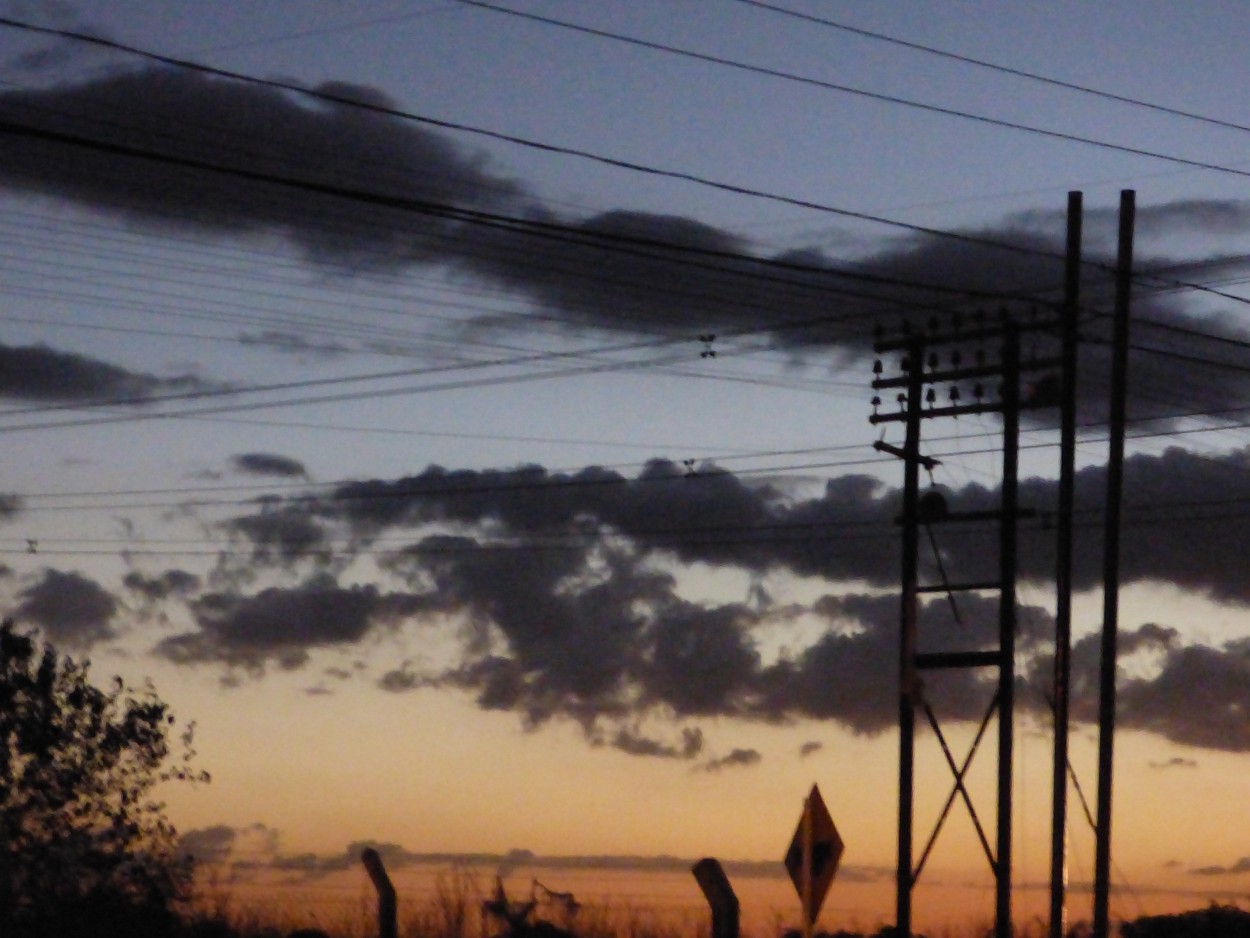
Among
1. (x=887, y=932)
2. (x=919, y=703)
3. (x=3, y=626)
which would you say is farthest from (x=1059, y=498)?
(x=3, y=626)

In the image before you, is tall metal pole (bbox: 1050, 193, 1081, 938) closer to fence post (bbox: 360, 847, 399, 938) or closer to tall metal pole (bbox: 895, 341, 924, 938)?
tall metal pole (bbox: 895, 341, 924, 938)

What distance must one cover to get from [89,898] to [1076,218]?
67.4 feet

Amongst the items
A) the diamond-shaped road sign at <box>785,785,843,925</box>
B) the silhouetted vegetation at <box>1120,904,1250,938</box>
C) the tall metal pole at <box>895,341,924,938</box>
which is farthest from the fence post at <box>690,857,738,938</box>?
the silhouetted vegetation at <box>1120,904,1250,938</box>

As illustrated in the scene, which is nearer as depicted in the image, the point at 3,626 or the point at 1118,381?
the point at 1118,381

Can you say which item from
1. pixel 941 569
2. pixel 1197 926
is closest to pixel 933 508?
pixel 941 569

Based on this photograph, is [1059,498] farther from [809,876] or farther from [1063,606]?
[809,876]

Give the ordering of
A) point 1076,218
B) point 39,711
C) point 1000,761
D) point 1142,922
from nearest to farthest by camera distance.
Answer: point 1000,761 → point 1076,218 → point 39,711 → point 1142,922

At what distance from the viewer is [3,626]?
4084 cm

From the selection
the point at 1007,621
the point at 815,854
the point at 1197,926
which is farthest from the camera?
the point at 1197,926

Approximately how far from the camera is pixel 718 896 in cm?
2039

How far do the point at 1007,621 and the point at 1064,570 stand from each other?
1493mm

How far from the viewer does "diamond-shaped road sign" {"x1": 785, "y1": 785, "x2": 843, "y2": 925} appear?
64.3 feet

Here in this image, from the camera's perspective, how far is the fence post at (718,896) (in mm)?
20359

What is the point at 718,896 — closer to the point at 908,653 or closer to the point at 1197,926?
the point at 908,653
